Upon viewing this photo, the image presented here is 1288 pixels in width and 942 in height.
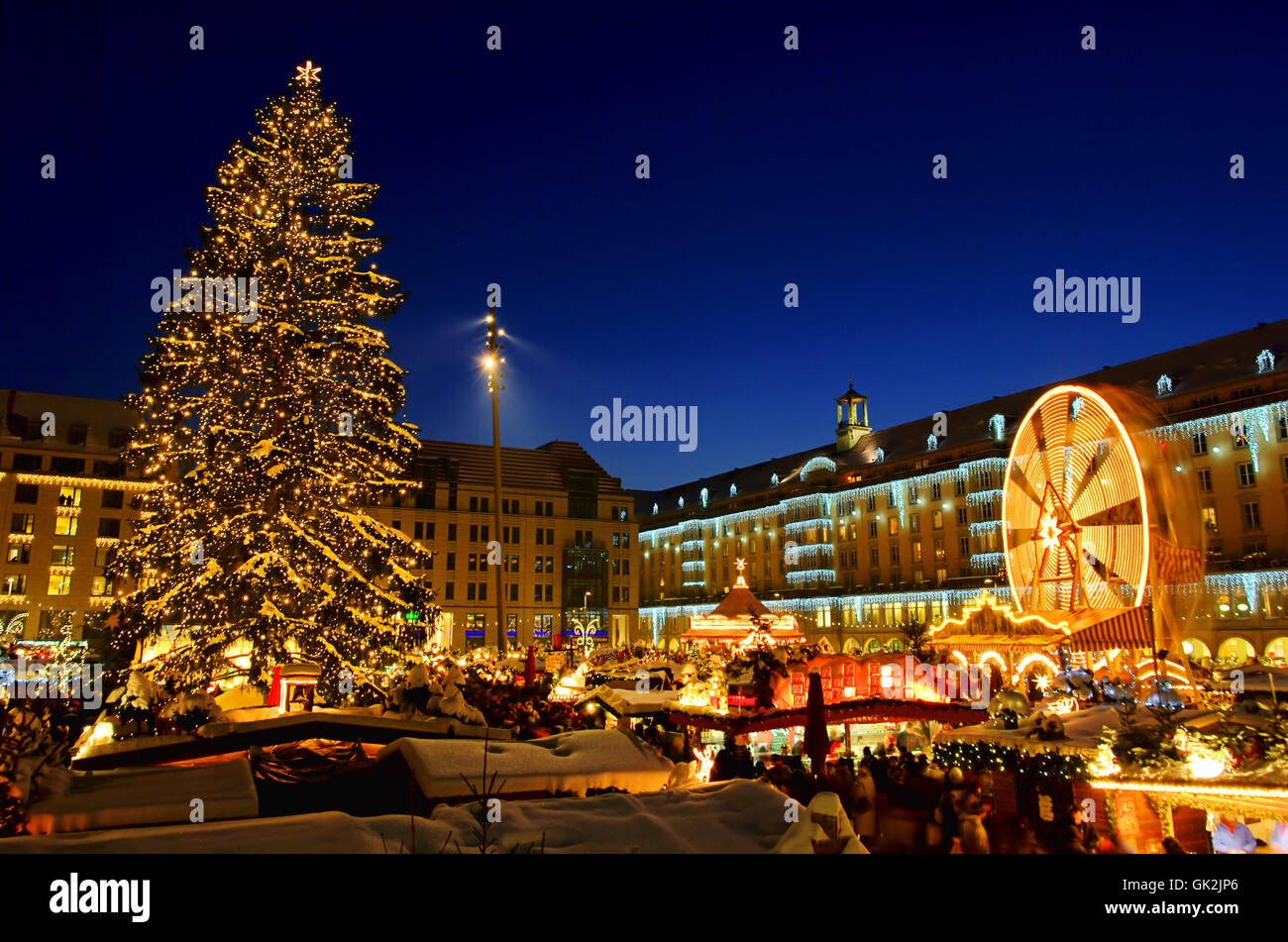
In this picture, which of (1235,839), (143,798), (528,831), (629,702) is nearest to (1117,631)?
(629,702)

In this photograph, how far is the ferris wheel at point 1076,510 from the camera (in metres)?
22.7

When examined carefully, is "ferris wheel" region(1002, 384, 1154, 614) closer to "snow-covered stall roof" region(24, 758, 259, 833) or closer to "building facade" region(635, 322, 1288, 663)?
"building facade" region(635, 322, 1288, 663)

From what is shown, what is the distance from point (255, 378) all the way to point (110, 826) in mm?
13288

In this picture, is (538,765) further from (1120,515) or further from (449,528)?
(449,528)

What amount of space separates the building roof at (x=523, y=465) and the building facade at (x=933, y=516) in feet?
64.7

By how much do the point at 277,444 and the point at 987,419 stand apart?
63321 mm

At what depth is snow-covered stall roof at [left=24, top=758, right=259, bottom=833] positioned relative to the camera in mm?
6531

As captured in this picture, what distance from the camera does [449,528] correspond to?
228 ft

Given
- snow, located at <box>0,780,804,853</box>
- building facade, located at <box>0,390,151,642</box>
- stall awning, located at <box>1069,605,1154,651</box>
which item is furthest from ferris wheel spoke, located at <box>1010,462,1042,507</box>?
building facade, located at <box>0,390,151,642</box>

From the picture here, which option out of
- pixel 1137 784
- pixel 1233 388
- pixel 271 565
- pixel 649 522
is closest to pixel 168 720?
pixel 271 565

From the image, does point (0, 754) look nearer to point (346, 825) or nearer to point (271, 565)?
point (346, 825)

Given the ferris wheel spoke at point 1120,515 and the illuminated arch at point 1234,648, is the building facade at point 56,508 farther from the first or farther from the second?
the illuminated arch at point 1234,648

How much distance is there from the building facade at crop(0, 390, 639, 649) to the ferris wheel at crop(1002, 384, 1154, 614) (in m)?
35.3

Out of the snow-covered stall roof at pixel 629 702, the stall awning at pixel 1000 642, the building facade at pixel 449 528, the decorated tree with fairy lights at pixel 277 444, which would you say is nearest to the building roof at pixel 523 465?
the building facade at pixel 449 528
